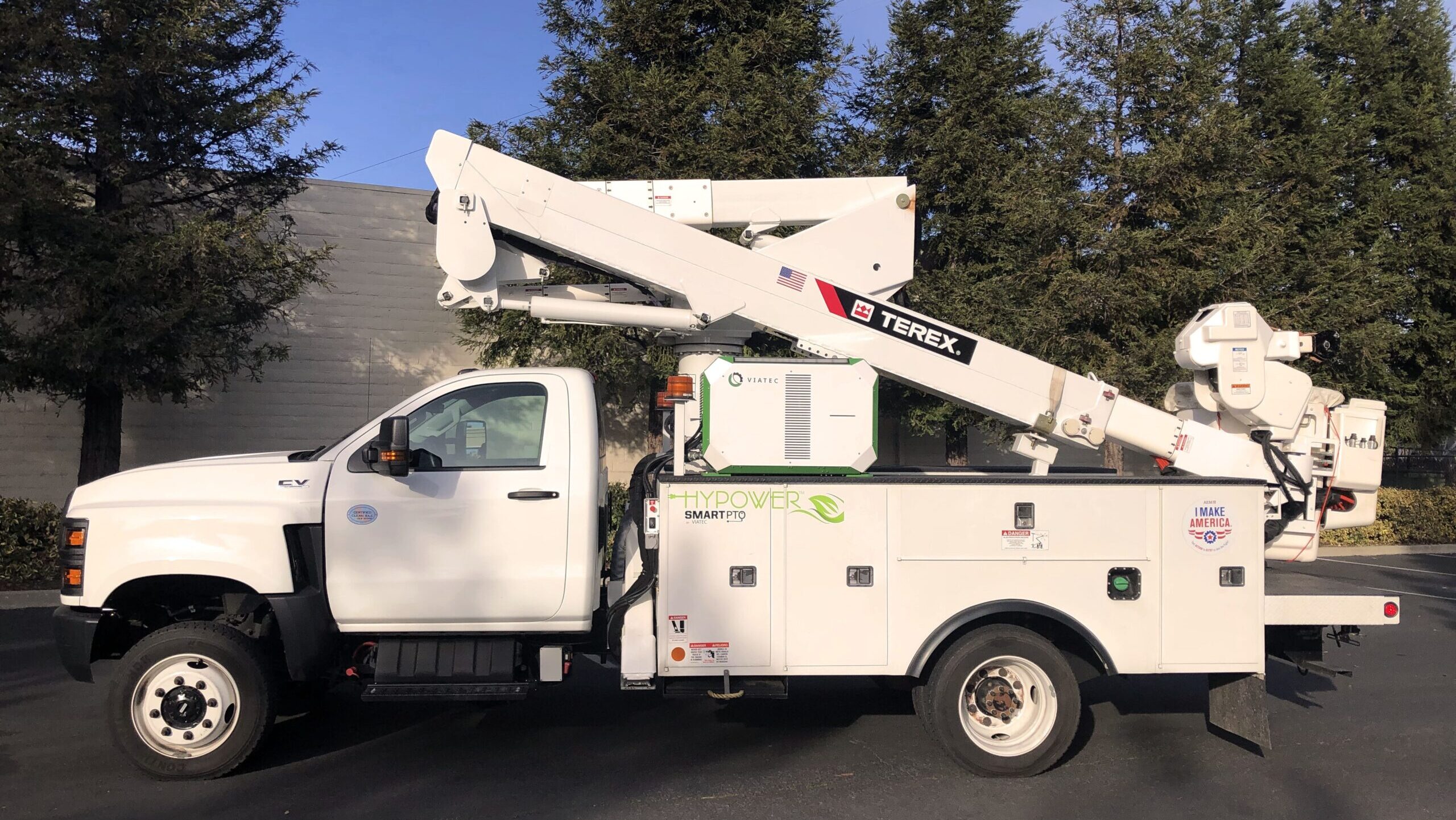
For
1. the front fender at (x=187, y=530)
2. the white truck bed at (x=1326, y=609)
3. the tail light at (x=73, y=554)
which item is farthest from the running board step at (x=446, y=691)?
the white truck bed at (x=1326, y=609)

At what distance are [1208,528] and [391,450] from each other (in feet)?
14.7

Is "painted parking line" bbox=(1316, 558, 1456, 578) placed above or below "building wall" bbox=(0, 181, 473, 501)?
below

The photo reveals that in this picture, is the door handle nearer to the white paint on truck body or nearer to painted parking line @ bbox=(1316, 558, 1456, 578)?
the white paint on truck body

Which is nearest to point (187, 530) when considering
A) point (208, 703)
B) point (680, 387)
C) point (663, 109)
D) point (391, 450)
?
point (208, 703)

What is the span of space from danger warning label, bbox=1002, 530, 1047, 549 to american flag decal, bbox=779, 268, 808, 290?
189 centimetres

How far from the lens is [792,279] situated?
5965 mm

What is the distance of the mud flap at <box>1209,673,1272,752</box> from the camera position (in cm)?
543

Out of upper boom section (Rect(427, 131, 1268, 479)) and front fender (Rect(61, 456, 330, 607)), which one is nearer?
front fender (Rect(61, 456, 330, 607))

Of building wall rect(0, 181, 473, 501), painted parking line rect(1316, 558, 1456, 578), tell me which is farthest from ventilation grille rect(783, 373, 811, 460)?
painted parking line rect(1316, 558, 1456, 578)

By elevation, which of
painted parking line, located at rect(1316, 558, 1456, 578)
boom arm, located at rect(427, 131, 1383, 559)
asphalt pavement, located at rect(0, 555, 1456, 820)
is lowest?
asphalt pavement, located at rect(0, 555, 1456, 820)

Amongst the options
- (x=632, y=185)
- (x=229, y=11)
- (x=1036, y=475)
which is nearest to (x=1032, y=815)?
(x=1036, y=475)

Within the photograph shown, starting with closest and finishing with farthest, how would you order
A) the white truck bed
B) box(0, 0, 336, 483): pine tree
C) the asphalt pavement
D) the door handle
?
the asphalt pavement
the door handle
the white truck bed
box(0, 0, 336, 483): pine tree

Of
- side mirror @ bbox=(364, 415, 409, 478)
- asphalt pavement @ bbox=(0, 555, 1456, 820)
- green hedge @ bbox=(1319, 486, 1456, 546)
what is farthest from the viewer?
green hedge @ bbox=(1319, 486, 1456, 546)

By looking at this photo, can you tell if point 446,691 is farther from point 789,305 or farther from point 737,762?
point 789,305
